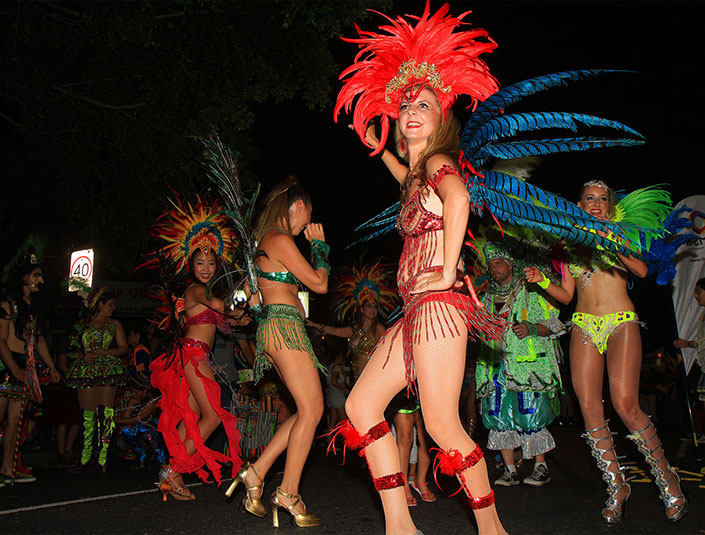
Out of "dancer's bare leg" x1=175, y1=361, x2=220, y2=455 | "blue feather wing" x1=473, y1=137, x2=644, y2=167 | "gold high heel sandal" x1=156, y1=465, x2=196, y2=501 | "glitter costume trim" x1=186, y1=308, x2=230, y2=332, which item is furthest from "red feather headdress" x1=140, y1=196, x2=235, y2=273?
"blue feather wing" x1=473, y1=137, x2=644, y2=167

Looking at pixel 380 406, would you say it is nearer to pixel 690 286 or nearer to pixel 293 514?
pixel 293 514

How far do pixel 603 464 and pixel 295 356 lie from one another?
232 centimetres

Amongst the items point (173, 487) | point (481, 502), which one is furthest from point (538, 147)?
point (173, 487)

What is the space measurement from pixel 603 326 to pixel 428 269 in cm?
209

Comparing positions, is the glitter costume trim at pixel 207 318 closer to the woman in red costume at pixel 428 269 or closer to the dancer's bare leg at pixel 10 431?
the dancer's bare leg at pixel 10 431

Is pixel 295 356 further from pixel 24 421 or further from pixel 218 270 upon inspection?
pixel 24 421

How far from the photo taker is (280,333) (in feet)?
14.2

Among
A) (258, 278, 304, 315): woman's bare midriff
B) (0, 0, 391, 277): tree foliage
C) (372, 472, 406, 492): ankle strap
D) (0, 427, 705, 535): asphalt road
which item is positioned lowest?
(0, 427, 705, 535): asphalt road

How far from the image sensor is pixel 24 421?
664cm

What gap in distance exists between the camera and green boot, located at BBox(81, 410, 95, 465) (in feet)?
23.4

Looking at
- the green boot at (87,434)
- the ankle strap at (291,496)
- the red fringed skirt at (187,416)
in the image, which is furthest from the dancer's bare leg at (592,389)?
the green boot at (87,434)

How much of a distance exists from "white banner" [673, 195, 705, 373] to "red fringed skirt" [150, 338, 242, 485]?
569cm

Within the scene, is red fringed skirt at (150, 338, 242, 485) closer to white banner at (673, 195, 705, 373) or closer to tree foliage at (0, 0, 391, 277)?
tree foliage at (0, 0, 391, 277)

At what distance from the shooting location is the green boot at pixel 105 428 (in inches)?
278
